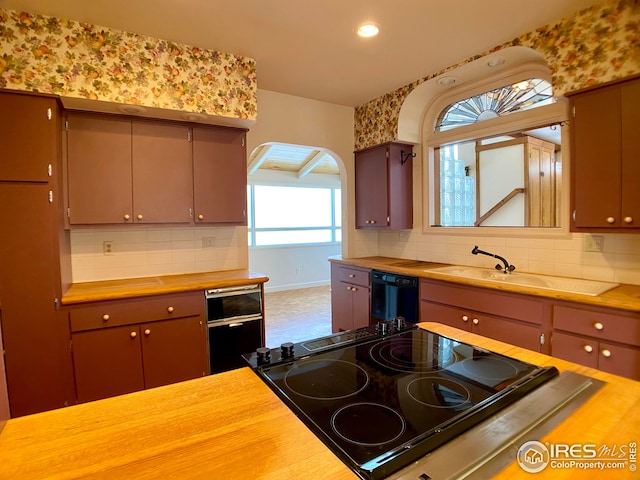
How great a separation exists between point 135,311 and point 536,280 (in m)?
2.86

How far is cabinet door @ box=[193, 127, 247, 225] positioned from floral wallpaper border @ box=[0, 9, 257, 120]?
266 mm

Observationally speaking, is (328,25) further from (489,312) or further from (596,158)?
(489,312)

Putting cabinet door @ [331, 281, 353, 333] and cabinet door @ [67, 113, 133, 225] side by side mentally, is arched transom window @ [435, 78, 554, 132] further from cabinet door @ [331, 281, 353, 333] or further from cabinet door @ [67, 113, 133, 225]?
cabinet door @ [67, 113, 133, 225]

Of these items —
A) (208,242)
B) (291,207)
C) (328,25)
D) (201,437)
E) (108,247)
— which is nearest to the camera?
(201,437)

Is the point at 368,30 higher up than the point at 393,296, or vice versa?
the point at 368,30

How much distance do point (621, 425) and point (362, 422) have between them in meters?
0.54

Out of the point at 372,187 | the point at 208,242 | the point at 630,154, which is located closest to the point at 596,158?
the point at 630,154

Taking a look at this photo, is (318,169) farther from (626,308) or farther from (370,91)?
(626,308)

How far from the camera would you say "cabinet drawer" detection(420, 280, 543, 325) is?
85.3 inches

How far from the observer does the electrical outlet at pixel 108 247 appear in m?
2.78

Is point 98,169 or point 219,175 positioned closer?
point 98,169

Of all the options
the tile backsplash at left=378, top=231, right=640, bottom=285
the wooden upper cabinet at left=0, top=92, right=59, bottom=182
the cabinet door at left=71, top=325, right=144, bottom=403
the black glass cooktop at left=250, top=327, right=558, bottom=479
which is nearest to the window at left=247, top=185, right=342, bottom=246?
the tile backsplash at left=378, top=231, right=640, bottom=285

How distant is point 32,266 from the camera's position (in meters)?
2.10

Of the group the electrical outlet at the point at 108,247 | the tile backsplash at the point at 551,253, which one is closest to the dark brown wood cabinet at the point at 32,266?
the electrical outlet at the point at 108,247
